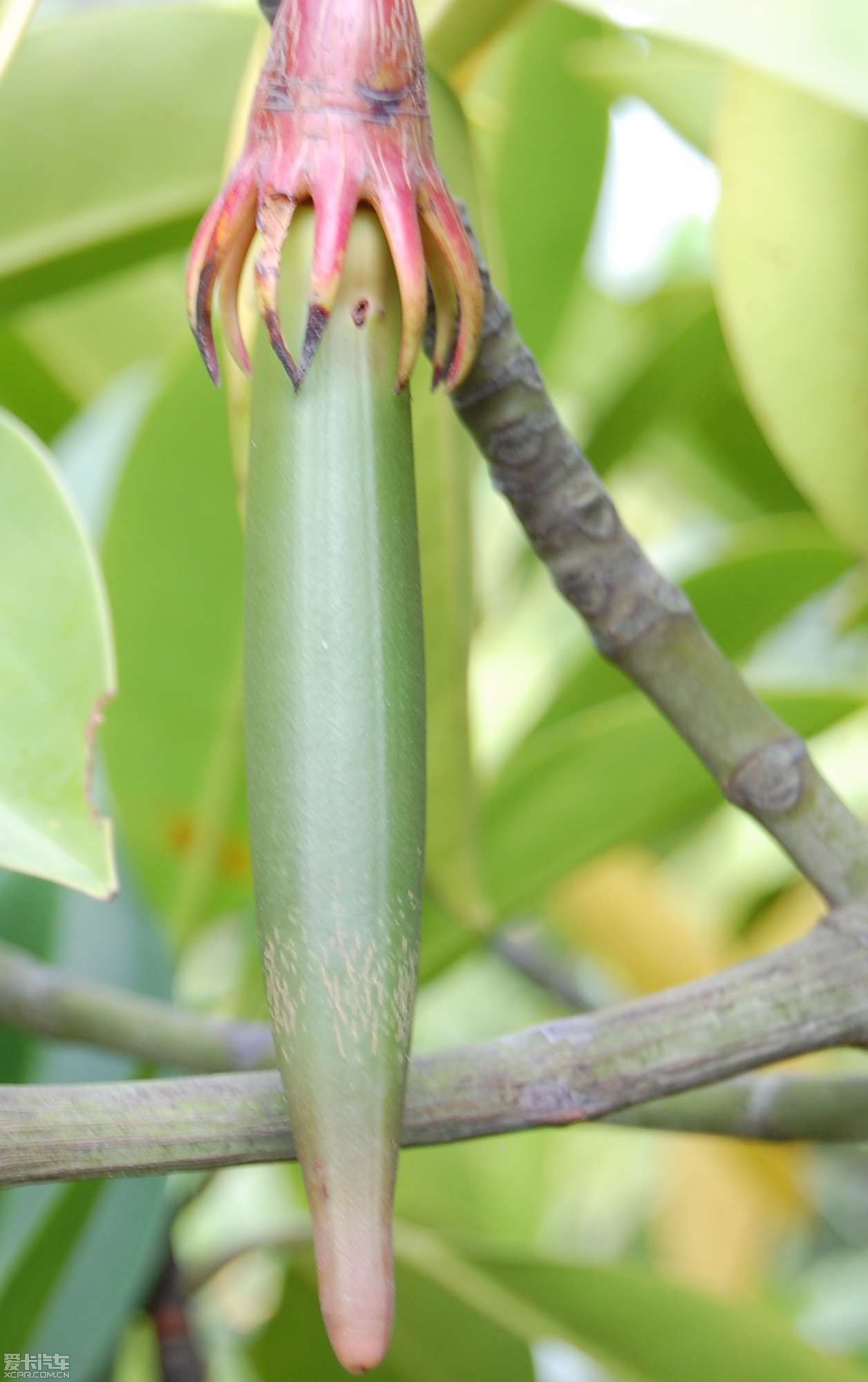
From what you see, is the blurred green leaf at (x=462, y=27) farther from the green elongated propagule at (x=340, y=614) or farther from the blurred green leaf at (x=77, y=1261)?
the blurred green leaf at (x=77, y=1261)

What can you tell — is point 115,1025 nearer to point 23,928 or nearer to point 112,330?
point 23,928

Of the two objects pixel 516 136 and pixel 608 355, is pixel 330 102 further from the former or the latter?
pixel 608 355

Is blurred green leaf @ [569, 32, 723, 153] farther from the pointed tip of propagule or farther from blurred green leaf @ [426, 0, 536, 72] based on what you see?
the pointed tip of propagule

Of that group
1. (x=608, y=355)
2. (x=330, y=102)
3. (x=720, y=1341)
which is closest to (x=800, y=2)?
(x=330, y=102)

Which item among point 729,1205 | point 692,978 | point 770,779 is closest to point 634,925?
point 692,978

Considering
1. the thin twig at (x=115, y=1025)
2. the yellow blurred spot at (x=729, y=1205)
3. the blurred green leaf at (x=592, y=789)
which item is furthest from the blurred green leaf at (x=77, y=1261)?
the yellow blurred spot at (x=729, y=1205)
